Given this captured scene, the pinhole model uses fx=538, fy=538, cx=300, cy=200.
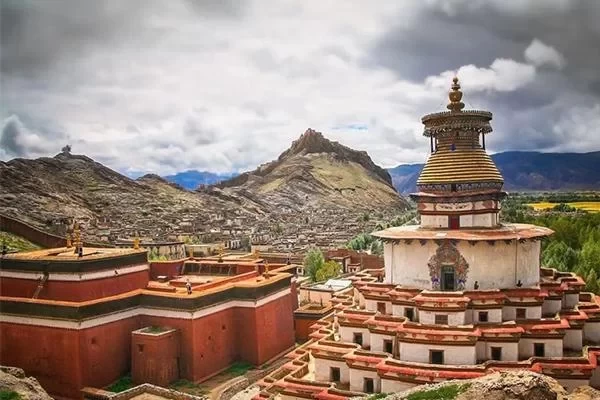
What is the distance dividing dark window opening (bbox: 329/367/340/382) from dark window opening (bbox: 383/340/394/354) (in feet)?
6.57

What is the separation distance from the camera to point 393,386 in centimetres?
1775

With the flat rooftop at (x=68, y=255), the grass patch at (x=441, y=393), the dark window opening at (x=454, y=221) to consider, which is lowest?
the grass patch at (x=441, y=393)

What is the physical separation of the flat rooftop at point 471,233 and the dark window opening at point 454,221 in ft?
1.00

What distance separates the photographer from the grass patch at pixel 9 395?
17.6m

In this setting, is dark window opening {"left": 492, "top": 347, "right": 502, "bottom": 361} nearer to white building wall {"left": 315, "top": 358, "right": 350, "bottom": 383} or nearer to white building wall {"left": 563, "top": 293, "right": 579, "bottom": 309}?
white building wall {"left": 315, "top": 358, "right": 350, "bottom": 383}

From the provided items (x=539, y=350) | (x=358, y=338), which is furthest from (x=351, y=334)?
(x=539, y=350)

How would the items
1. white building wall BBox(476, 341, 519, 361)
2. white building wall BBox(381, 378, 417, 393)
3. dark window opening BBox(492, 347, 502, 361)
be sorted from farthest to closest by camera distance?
dark window opening BBox(492, 347, 502, 361)
white building wall BBox(476, 341, 519, 361)
white building wall BBox(381, 378, 417, 393)

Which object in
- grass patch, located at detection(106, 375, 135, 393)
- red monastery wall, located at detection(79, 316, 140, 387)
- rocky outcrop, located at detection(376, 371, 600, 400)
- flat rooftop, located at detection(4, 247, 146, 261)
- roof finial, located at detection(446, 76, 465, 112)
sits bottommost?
grass patch, located at detection(106, 375, 135, 393)

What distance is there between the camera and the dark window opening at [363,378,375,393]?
1889 cm

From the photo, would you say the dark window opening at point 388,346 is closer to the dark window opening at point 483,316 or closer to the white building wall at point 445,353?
the white building wall at point 445,353

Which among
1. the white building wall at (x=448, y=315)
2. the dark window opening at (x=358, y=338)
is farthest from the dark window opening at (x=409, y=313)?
the dark window opening at (x=358, y=338)

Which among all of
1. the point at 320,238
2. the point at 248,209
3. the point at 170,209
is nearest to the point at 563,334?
the point at 320,238

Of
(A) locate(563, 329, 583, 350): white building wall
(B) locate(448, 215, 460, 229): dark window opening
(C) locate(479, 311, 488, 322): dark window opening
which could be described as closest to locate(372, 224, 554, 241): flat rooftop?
(B) locate(448, 215, 460, 229): dark window opening

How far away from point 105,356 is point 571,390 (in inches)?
756
